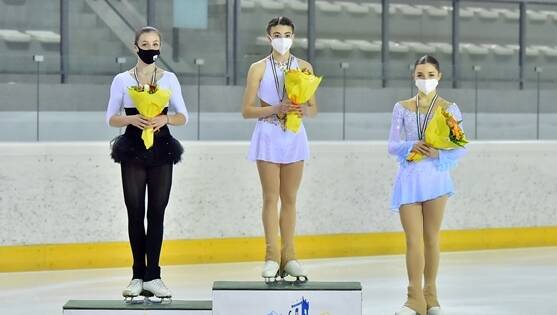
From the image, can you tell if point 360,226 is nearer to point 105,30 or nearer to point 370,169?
point 370,169

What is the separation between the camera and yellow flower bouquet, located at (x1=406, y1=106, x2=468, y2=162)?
22.9 feet

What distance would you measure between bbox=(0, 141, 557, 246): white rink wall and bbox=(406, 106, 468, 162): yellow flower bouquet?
4.62 meters

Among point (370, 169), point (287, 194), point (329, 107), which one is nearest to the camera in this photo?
point (287, 194)

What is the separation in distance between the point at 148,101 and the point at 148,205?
547 millimetres

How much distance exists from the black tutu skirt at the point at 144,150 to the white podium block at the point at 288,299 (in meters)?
0.75

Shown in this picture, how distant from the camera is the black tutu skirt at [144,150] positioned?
6.32m

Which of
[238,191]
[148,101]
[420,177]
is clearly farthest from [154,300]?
[238,191]

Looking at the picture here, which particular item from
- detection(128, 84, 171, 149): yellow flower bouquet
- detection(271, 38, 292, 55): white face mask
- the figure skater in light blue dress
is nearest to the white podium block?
the figure skater in light blue dress

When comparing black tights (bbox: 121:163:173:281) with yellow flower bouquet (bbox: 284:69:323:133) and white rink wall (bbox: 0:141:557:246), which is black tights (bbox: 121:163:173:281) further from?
white rink wall (bbox: 0:141:557:246)

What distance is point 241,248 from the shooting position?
11.7 metres

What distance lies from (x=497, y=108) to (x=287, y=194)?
755 cm

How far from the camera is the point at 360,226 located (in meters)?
12.1

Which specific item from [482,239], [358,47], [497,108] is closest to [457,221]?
[482,239]

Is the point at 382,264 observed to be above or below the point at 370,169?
below
